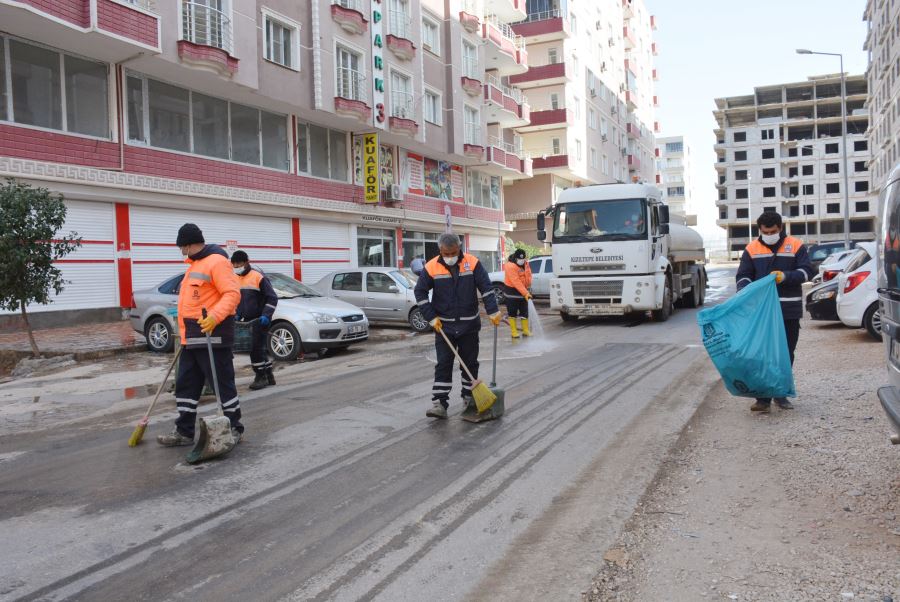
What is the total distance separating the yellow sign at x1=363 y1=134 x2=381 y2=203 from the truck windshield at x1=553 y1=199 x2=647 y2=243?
466 inches

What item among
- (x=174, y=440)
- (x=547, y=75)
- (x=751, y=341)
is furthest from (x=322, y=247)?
(x=547, y=75)

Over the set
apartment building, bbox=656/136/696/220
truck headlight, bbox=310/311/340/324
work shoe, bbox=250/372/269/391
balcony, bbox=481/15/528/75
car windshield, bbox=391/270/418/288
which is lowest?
work shoe, bbox=250/372/269/391

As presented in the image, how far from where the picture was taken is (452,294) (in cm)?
712

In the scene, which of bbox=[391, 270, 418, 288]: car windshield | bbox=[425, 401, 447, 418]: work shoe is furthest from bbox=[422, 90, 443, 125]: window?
bbox=[425, 401, 447, 418]: work shoe

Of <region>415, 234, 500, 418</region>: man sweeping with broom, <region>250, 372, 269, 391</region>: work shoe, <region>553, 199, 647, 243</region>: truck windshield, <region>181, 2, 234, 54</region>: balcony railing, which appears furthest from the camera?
<region>181, 2, 234, 54</region>: balcony railing

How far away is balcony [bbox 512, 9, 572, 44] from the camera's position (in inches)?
1809

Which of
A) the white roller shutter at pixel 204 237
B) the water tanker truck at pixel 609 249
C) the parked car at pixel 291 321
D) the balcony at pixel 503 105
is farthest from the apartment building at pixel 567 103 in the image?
the parked car at pixel 291 321

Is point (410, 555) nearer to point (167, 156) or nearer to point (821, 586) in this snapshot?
point (821, 586)

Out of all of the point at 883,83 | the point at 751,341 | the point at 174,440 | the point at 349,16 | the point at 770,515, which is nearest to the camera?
the point at 770,515

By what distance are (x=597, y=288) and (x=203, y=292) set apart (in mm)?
11363

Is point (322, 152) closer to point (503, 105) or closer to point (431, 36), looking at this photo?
point (431, 36)

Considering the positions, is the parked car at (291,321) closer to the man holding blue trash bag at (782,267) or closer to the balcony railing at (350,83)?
the man holding blue trash bag at (782,267)

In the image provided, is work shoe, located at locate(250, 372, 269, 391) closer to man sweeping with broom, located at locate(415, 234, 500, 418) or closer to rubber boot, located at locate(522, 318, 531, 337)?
man sweeping with broom, located at locate(415, 234, 500, 418)

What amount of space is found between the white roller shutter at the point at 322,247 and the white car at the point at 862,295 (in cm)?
1637
